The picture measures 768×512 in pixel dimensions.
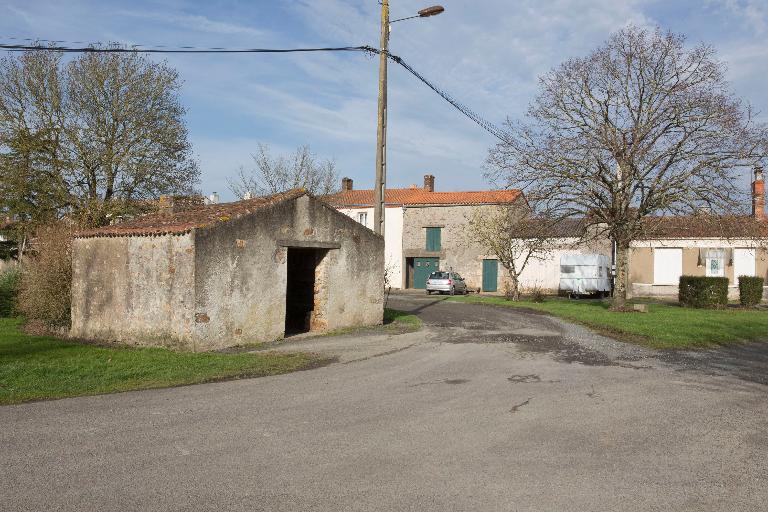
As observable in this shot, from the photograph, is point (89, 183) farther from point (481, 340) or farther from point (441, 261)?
point (441, 261)

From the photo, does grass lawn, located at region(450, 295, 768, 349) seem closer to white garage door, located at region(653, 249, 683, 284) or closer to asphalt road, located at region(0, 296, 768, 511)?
asphalt road, located at region(0, 296, 768, 511)

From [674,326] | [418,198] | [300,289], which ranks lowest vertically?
[674,326]

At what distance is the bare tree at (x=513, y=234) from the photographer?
22.1 metres

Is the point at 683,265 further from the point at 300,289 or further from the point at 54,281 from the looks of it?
the point at 54,281

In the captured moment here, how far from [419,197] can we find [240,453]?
37.5 metres

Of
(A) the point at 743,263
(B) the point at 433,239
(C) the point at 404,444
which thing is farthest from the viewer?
(B) the point at 433,239

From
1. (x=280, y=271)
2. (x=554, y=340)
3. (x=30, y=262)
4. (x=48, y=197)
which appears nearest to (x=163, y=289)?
(x=280, y=271)

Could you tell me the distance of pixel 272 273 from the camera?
13195mm

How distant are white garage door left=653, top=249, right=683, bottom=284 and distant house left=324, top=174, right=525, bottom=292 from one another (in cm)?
914

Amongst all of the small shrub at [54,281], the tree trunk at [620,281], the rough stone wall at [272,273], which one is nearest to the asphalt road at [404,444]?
the rough stone wall at [272,273]

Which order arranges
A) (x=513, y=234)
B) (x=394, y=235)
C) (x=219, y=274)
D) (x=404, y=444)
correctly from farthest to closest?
(x=394, y=235), (x=513, y=234), (x=219, y=274), (x=404, y=444)

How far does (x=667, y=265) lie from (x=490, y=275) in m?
10.5

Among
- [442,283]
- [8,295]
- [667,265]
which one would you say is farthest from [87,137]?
[667,265]

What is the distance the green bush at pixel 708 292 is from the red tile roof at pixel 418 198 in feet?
50.8
